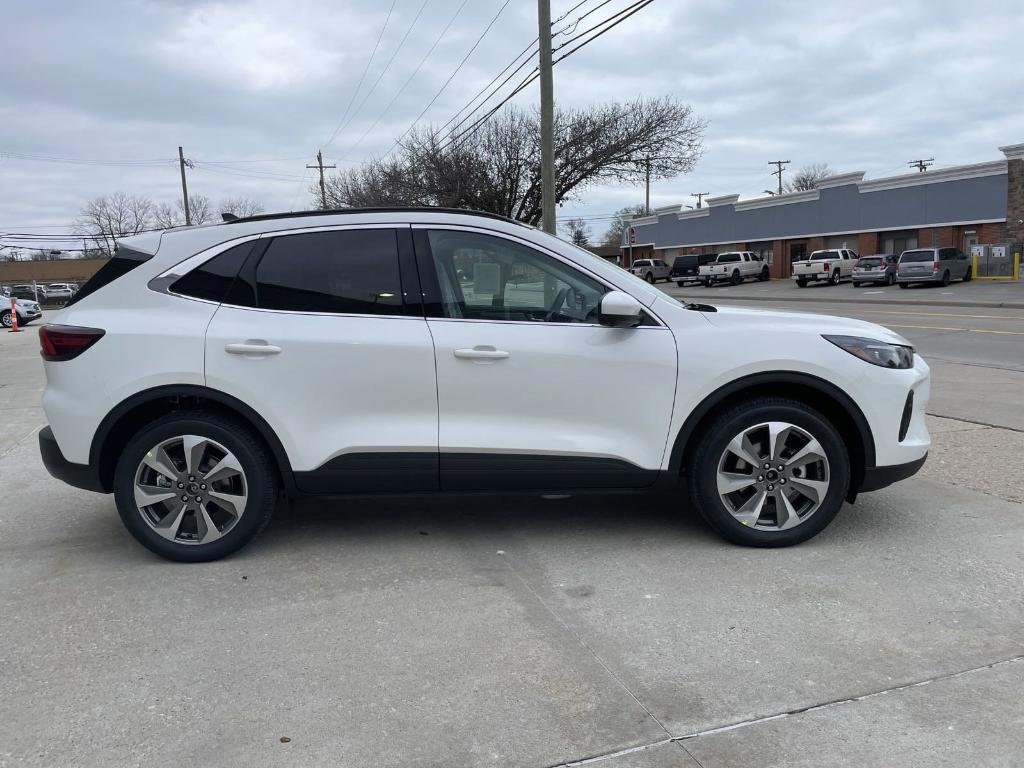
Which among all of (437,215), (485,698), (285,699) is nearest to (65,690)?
(285,699)

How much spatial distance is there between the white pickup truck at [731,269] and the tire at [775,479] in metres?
45.9

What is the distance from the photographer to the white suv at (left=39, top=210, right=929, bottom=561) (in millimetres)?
4020

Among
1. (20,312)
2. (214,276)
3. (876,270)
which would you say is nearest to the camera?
(214,276)

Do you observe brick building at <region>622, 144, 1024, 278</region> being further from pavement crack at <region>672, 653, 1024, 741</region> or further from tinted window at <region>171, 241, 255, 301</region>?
pavement crack at <region>672, 653, 1024, 741</region>

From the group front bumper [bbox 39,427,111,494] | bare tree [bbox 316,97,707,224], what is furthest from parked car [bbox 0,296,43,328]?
front bumper [bbox 39,427,111,494]

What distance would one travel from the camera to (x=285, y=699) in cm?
287

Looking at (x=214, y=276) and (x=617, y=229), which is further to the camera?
(x=617, y=229)

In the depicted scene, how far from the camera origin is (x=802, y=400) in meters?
4.30

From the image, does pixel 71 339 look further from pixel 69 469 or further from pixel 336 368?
pixel 336 368

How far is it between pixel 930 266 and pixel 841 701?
3651 centimetres

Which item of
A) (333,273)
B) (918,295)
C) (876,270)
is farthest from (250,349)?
(876,270)

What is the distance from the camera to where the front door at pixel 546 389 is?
4031mm

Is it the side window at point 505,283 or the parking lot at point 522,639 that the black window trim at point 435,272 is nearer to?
the side window at point 505,283

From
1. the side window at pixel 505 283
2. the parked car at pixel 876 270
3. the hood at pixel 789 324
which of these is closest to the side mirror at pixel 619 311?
the side window at pixel 505 283
